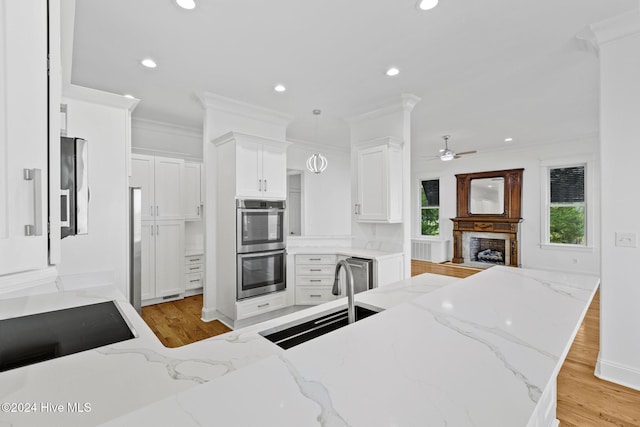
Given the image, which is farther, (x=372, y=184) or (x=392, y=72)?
(x=372, y=184)

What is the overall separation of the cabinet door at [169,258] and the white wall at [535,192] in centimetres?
610

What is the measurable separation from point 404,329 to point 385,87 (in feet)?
9.50

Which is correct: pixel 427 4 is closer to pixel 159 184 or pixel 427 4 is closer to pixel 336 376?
pixel 336 376

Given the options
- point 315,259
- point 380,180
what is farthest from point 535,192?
point 315,259

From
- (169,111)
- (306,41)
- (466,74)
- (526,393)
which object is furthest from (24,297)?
(466,74)

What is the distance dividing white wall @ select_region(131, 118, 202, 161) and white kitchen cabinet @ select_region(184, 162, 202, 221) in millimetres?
280

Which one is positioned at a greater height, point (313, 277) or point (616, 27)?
point (616, 27)

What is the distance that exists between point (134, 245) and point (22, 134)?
1938 millimetres

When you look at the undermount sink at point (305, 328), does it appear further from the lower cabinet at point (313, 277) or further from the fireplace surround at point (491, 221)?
the fireplace surround at point (491, 221)

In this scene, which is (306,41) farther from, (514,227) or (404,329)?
(514,227)

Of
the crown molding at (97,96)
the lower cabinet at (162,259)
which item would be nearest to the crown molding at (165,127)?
the lower cabinet at (162,259)

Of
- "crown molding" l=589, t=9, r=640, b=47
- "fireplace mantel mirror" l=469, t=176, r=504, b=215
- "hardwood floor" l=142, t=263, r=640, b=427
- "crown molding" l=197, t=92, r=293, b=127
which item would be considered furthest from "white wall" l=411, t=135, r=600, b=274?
"crown molding" l=197, t=92, r=293, b=127

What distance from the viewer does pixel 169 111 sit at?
398 cm

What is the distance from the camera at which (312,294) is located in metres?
3.86
